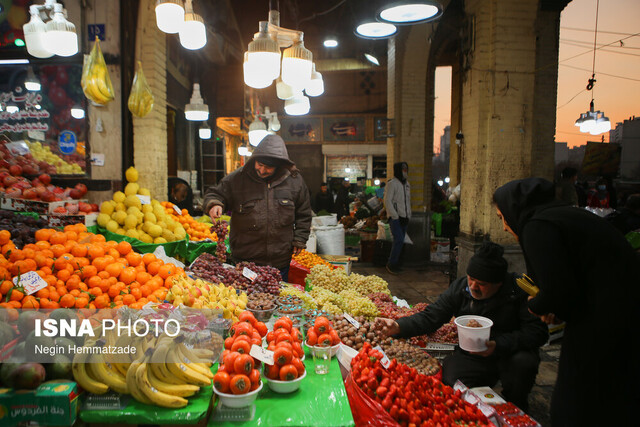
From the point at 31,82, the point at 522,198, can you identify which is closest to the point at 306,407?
the point at 522,198

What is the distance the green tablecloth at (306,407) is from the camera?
69.9 inches

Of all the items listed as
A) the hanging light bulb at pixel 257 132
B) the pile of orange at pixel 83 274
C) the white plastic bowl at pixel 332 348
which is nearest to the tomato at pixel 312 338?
the white plastic bowl at pixel 332 348

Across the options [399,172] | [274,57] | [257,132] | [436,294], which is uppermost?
[257,132]

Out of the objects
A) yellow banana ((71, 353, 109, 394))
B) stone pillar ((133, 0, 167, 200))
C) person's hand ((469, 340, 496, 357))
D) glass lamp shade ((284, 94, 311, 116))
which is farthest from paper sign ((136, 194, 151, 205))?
person's hand ((469, 340, 496, 357))

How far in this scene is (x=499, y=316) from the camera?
295cm

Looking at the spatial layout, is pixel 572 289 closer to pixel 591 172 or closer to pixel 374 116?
pixel 591 172

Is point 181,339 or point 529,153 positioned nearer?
point 181,339

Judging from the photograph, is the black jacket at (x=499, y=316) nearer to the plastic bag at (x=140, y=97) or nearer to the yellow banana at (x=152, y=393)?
the yellow banana at (x=152, y=393)

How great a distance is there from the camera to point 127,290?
267 cm

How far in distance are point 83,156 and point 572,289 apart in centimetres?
612

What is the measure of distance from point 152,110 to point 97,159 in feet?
3.54

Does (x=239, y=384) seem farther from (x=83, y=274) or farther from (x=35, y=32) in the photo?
(x=35, y=32)

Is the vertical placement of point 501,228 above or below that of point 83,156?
below

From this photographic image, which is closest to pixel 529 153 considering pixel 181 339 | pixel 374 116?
pixel 181 339
